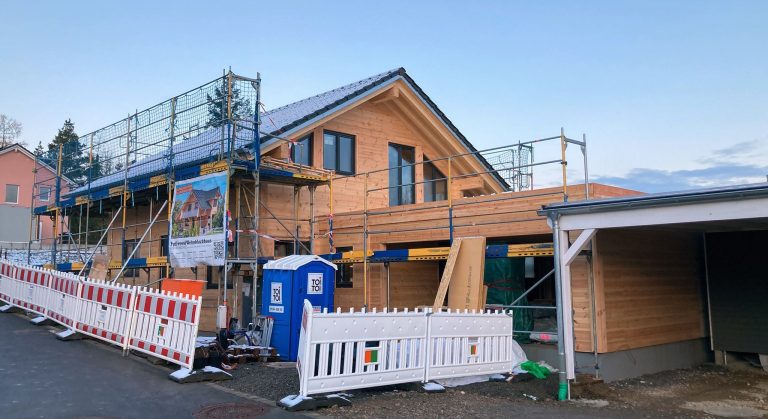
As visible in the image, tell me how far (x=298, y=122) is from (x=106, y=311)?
6704mm

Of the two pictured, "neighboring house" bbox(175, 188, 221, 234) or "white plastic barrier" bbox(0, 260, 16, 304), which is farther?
"white plastic barrier" bbox(0, 260, 16, 304)

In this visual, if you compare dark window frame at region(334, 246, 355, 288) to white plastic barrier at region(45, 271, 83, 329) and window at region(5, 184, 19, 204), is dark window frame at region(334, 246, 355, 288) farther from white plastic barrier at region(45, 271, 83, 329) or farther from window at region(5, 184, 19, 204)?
window at region(5, 184, 19, 204)

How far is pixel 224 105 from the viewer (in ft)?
46.4

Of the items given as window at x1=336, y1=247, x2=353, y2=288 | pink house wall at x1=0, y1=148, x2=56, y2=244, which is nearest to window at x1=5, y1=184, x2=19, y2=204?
pink house wall at x1=0, y1=148, x2=56, y2=244

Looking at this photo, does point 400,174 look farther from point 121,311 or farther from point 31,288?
point 31,288

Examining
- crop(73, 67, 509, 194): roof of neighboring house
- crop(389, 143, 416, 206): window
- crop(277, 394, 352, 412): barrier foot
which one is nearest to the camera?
crop(277, 394, 352, 412): barrier foot

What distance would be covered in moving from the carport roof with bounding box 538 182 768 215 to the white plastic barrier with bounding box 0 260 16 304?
14476 mm

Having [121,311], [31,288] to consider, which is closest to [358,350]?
[121,311]

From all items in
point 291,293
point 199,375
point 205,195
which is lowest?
point 199,375

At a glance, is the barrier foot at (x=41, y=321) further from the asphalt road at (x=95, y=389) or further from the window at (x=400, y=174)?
the window at (x=400, y=174)

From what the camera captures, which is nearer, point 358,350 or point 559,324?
point 358,350

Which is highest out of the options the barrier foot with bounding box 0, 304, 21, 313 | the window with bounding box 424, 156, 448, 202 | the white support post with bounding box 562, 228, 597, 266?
the window with bounding box 424, 156, 448, 202

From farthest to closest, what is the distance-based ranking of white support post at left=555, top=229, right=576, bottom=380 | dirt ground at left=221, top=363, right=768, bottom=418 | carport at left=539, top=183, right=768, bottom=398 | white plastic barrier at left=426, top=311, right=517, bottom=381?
white support post at left=555, top=229, right=576, bottom=380 < white plastic barrier at left=426, top=311, right=517, bottom=381 < carport at left=539, top=183, right=768, bottom=398 < dirt ground at left=221, top=363, right=768, bottom=418

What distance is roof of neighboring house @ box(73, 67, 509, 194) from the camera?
50.9 ft
